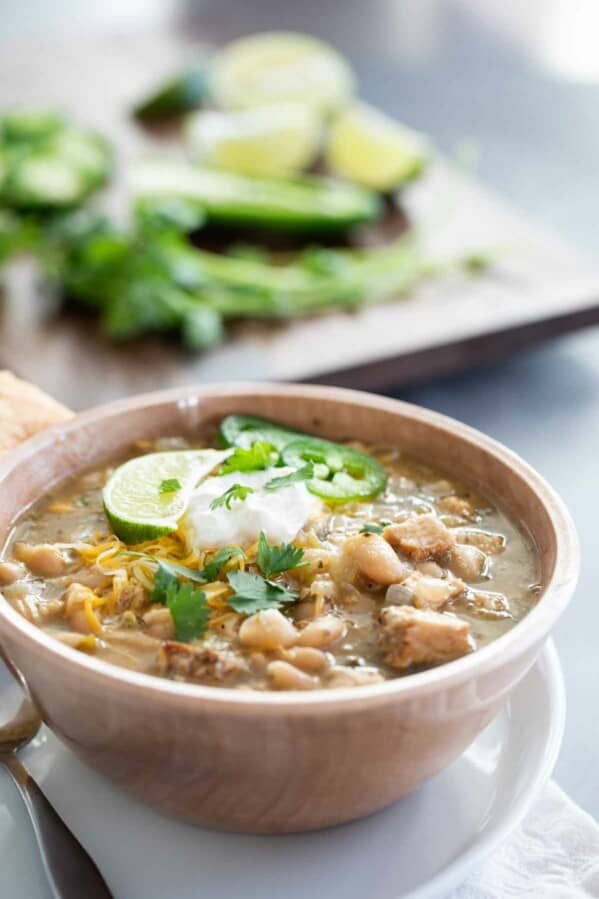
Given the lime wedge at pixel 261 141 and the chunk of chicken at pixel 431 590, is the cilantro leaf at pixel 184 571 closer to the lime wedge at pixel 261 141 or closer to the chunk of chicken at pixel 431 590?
the chunk of chicken at pixel 431 590

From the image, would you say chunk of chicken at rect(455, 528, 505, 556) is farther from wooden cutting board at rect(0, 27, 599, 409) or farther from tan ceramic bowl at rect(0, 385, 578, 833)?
wooden cutting board at rect(0, 27, 599, 409)

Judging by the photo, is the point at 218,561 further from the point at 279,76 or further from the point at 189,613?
the point at 279,76

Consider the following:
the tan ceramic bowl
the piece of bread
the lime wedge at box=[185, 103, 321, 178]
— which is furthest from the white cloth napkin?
the lime wedge at box=[185, 103, 321, 178]

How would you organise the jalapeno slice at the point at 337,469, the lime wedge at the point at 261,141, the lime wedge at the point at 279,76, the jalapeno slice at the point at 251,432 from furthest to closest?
the lime wedge at the point at 279,76
the lime wedge at the point at 261,141
the jalapeno slice at the point at 251,432
the jalapeno slice at the point at 337,469

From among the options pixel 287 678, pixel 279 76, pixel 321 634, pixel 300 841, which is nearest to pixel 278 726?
pixel 287 678

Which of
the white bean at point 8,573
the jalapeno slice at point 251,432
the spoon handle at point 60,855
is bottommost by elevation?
the spoon handle at point 60,855

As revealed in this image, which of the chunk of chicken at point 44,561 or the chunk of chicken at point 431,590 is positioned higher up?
the chunk of chicken at point 431,590

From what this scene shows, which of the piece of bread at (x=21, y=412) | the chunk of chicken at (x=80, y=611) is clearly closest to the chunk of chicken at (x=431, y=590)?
the chunk of chicken at (x=80, y=611)
